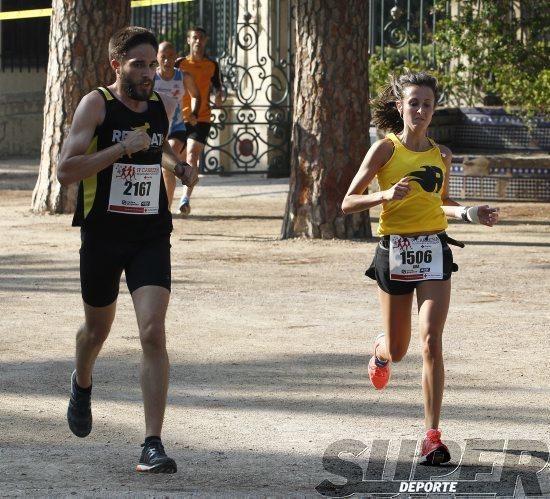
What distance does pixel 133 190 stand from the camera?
6.21 meters

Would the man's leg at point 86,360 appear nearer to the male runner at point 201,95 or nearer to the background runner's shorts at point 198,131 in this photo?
the male runner at point 201,95

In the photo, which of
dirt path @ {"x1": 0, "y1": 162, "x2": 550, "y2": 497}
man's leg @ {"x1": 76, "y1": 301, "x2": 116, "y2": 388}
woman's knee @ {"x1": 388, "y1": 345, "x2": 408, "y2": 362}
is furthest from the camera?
woman's knee @ {"x1": 388, "y1": 345, "x2": 408, "y2": 362}

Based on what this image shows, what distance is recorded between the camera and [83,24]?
604 inches

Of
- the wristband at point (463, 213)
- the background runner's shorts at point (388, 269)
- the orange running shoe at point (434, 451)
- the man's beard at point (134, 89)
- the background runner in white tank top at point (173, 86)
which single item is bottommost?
the orange running shoe at point (434, 451)

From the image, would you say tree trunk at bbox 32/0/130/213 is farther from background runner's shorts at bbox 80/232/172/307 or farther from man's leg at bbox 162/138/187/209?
background runner's shorts at bbox 80/232/172/307

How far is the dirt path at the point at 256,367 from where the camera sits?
238 inches

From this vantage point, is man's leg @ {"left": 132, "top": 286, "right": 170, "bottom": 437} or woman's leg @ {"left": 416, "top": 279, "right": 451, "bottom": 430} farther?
woman's leg @ {"left": 416, "top": 279, "right": 451, "bottom": 430}

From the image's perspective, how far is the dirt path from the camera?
605cm

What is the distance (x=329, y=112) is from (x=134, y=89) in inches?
303

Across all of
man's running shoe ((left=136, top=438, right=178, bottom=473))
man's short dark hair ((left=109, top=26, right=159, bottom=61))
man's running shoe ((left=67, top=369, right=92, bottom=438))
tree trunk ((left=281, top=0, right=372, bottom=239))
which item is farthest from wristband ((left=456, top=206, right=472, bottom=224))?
tree trunk ((left=281, top=0, right=372, bottom=239))

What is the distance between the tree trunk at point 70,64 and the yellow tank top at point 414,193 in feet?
30.0

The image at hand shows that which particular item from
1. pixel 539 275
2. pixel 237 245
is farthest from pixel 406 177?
pixel 237 245

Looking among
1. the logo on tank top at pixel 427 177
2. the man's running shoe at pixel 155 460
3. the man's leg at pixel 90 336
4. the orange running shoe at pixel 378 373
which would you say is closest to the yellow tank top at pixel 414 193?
the logo on tank top at pixel 427 177

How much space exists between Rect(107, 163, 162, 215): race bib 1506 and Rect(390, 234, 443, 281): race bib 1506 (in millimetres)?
1147
